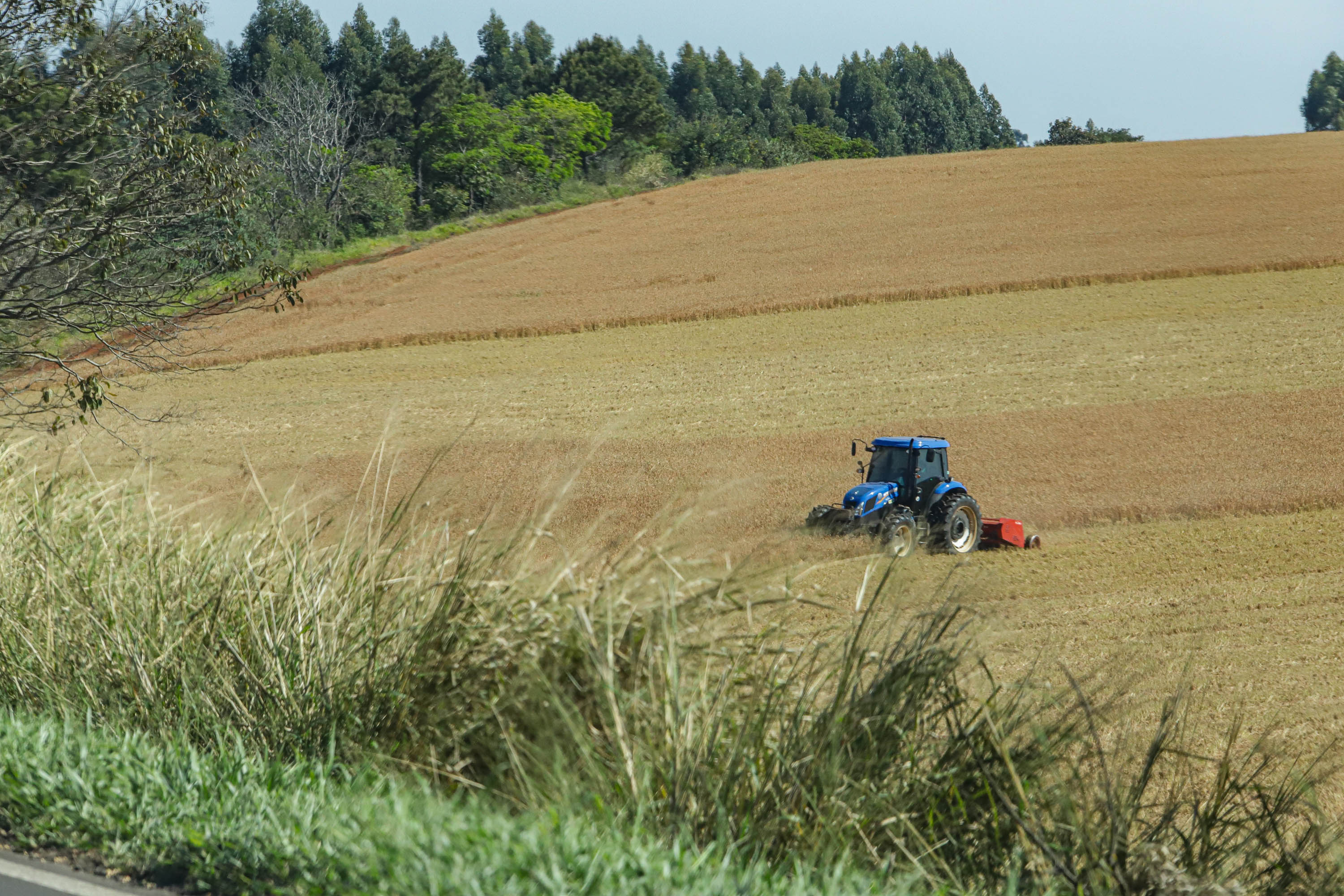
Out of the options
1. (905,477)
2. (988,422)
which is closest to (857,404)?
(988,422)

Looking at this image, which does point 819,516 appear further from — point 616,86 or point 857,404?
point 616,86

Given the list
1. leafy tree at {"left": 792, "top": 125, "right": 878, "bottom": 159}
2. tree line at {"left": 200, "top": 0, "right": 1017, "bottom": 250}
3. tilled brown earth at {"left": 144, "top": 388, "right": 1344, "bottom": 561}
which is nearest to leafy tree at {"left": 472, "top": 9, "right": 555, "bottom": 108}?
tree line at {"left": 200, "top": 0, "right": 1017, "bottom": 250}

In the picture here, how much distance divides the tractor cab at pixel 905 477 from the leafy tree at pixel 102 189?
8.30 metres

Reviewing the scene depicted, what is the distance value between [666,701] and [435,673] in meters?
1.17

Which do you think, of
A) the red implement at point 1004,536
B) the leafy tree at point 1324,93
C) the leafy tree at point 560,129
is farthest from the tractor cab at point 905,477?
the leafy tree at point 1324,93

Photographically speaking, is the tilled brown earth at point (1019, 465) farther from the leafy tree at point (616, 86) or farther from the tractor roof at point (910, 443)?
the leafy tree at point (616, 86)

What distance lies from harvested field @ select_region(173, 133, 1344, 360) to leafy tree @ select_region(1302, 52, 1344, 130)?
105m

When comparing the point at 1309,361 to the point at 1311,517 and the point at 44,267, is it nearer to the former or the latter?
the point at 1311,517

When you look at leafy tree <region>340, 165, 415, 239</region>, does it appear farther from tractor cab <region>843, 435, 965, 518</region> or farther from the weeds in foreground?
the weeds in foreground

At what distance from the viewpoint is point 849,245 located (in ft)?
129

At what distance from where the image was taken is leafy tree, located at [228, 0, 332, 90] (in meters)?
92.2

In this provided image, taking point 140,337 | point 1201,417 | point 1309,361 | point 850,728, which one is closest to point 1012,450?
point 1201,417

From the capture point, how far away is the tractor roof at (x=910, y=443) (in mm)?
15672

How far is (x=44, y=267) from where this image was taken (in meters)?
9.24
